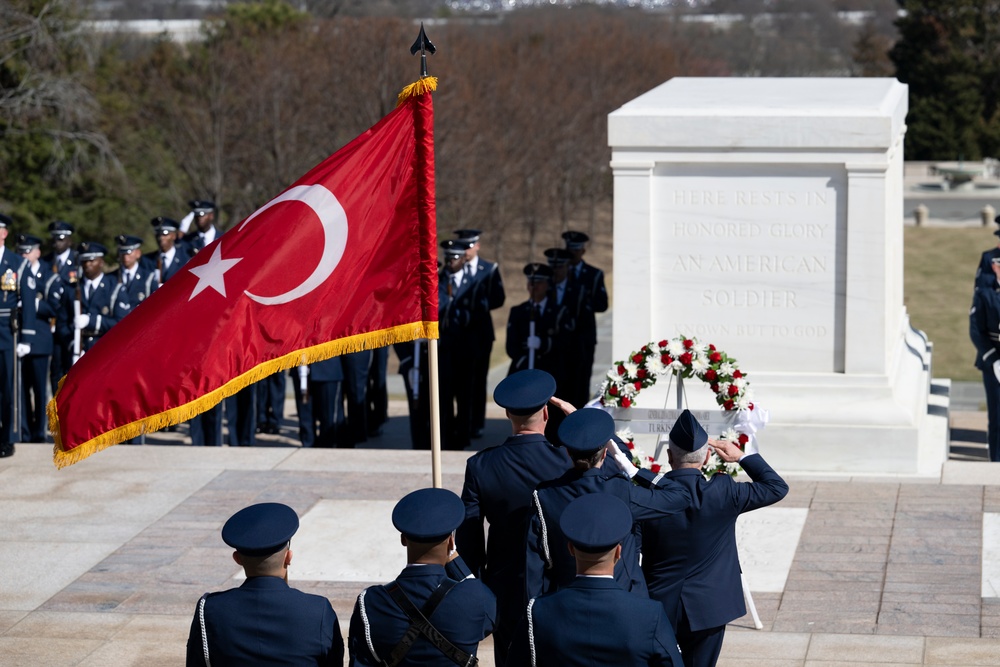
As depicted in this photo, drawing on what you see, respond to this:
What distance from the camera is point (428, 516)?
459cm

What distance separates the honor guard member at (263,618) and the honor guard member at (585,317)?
297 inches

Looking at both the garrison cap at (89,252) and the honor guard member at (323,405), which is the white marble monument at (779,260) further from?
the garrison cap at (89,252)

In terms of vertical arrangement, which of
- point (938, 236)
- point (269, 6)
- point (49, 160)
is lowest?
point (938, 236)

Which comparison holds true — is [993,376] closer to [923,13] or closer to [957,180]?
[957,180]

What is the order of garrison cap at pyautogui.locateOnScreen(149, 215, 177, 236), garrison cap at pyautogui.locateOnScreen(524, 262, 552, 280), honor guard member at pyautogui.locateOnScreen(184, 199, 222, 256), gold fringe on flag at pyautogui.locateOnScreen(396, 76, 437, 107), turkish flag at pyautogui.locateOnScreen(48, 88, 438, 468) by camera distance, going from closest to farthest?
turkish flag at pyautogui.locateOnScreen(48, 88, 438, 468) < gold fringe on flag at pyautogui.locateOnScreen(396, 76, 437, 107) < garrison cap at pyautogui.locateOnScreen(524, 262, 552, 280) < garrison cap at pyautogui.locateOnScreen(149, 215, 177, 236) < honor guard member at pyautogui.locateOnScreen(184, 199, 222, 256)

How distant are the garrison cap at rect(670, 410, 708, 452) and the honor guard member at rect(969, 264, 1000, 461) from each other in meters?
6.10

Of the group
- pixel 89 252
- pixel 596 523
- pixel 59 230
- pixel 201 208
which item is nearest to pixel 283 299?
pixel 596 523

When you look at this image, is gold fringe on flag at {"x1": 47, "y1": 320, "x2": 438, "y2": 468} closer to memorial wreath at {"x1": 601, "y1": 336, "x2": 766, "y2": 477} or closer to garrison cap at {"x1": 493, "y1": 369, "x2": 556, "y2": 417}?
garrison cap at {"x1": 493, "y1": 369, "x2": 556, "y2": 417}

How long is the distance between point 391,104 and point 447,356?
14.2 meters

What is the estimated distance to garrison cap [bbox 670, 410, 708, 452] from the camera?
538 cm

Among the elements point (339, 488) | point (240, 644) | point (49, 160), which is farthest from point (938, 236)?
point (240, 644)

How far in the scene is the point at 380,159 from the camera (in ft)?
21.6

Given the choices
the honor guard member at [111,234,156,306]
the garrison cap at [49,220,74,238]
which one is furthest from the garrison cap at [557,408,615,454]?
the garrison cap at [49,220,74,238]

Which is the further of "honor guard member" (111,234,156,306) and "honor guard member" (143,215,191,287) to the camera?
"honor guard member" (143,215,191,287)
